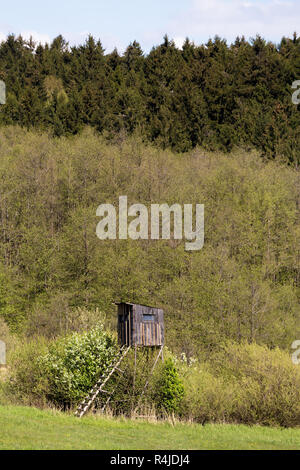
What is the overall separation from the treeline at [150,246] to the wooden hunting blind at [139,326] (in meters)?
10.3

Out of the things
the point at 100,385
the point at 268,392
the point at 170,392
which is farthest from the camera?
the point at 100,385

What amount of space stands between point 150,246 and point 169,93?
3925cm

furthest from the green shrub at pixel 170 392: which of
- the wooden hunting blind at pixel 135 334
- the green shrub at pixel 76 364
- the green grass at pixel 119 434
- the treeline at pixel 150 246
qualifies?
the treeline at pixel 150 246

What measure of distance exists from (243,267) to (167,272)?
7831 mm

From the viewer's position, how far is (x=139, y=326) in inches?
1549

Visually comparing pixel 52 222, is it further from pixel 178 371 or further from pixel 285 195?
pixel 178 371

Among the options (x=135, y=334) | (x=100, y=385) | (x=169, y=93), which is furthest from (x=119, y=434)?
(x=169, y=93)

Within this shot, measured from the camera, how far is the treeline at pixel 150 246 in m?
55.5

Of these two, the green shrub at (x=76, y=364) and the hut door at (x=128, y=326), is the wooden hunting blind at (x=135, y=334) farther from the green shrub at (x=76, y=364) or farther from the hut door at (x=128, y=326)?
the green shrub at (x=76, y=364)

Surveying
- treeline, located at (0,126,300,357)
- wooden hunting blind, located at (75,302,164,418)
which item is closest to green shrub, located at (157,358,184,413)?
wooden hunting blind, located at (75,302,164,418)

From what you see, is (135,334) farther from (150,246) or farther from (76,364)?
(150,246)

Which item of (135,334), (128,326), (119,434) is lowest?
(119,434)

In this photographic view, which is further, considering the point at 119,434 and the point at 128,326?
the point at 128,326

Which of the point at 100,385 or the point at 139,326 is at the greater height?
the point at 139,326
